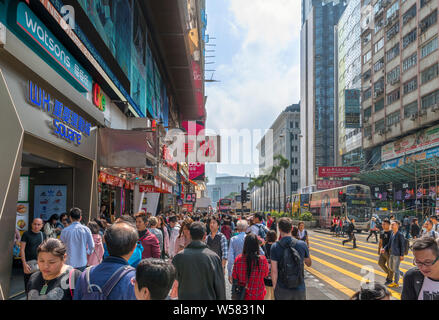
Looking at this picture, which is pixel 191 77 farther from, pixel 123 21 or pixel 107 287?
pixel 107 287

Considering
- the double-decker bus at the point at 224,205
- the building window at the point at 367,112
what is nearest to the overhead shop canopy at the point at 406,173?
the building window at the point at 367,112

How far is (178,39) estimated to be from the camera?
2853 centimetres

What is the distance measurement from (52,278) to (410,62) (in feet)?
163

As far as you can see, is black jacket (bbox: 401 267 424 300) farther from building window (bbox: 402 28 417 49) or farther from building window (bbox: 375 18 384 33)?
building window (bbox: 375 18 384 33)

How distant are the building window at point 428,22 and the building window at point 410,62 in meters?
2.68

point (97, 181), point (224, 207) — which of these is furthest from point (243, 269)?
point (224, 207)

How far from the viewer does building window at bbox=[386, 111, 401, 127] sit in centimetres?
4837

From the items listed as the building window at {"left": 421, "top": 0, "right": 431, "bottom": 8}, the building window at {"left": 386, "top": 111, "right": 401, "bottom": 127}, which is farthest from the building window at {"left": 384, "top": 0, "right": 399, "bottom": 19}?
the building window at {"left": 386, "top": 111, "right": 401, "bottom": 127}

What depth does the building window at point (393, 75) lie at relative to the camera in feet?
160

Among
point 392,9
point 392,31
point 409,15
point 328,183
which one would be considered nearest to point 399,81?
point 392,31

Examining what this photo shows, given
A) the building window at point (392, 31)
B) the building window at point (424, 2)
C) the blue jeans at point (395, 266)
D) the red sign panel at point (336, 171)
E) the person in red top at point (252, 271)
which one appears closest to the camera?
the person in red top at point (252, 271)

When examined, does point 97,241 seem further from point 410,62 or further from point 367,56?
point 367,56

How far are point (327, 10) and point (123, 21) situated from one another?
99865 mm

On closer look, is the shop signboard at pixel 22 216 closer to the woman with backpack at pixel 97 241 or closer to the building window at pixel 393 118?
the woman with backpack at pixel 97 241
